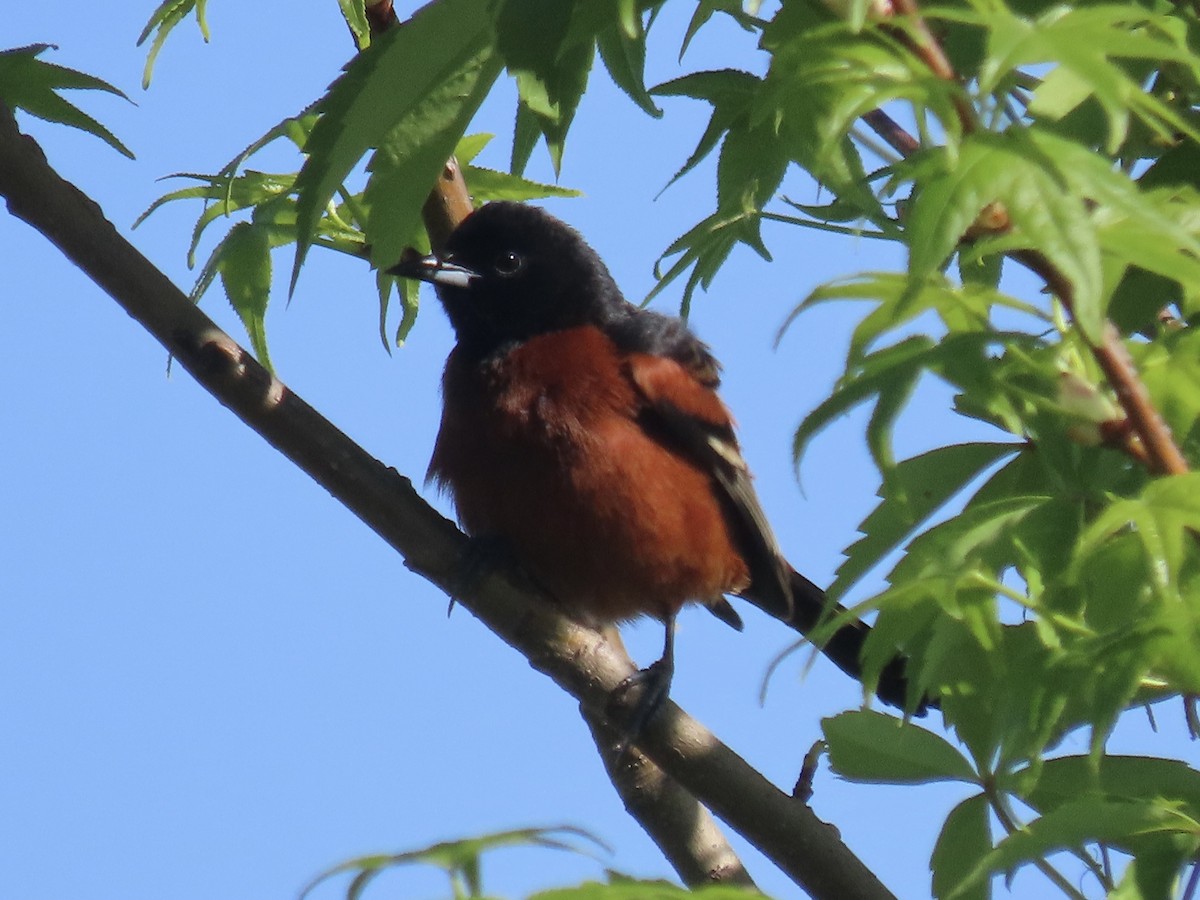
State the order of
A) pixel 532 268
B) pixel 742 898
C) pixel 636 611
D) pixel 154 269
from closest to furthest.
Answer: pixel 742 898, pixel 154 269, pixel 636 611, pixel 532 268

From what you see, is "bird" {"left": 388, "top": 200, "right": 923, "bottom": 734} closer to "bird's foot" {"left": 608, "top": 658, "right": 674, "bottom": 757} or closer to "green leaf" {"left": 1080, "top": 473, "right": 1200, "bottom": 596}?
"bird's foot" {"left": 608, "top": 658, "right": 674, "bottom": 757}

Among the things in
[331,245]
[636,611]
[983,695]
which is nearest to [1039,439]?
[983,695]

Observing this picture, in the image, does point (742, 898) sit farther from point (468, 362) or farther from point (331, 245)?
point (468, 362)

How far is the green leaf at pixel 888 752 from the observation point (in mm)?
1835

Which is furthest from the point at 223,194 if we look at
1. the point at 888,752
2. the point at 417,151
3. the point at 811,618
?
the point at 811,618

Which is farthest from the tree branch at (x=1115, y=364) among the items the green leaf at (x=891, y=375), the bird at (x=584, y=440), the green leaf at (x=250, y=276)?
the bird at (x=584, y=440)

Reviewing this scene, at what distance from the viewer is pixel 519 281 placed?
177 inches

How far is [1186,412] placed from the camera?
1.50 meters

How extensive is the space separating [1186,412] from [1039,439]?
0.14 meters

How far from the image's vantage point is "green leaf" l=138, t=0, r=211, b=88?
249cm

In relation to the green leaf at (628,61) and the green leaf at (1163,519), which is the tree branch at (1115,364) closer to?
the green leaf at (1163,519)

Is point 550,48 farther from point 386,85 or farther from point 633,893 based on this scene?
point 633,893

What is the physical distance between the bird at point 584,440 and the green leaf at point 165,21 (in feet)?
3.34

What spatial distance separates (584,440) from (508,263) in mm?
809
